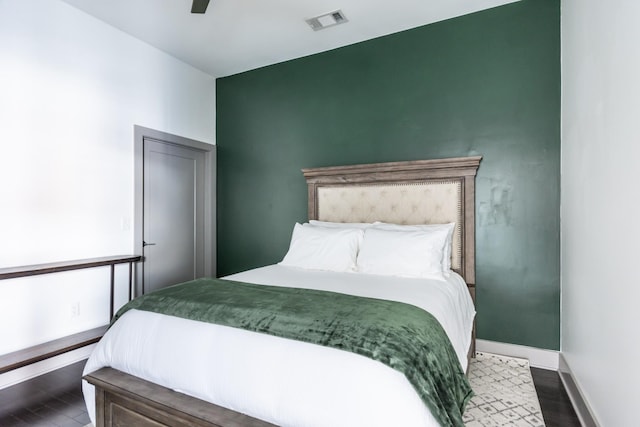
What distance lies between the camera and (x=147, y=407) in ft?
5.04

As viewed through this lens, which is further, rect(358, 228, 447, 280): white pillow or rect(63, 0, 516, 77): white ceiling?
rect(63, 0, 516, 77): white ceiling

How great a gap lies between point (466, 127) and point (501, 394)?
212 cm

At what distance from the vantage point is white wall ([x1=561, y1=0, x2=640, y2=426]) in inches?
54.1

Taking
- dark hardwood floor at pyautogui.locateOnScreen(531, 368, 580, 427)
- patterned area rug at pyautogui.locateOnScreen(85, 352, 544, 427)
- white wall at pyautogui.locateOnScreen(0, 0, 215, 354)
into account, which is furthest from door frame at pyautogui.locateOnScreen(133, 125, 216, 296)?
dark hardwood floor at pyautogui.locateOnScreen(531, 368, 580, 427)

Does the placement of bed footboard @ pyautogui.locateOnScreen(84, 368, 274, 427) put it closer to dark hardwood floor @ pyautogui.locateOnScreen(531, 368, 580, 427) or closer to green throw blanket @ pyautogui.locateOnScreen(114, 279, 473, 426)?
green throw blanket @ pyautogui.locateOnScreen(114, 279, 473, 426)

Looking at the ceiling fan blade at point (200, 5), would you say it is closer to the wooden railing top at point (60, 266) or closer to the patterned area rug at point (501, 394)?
the wooden railing top at point (60, 266)

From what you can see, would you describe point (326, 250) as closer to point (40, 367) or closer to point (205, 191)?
point (205, 191)

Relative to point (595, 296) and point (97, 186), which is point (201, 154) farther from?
point (595, 296)

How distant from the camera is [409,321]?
1.48 m

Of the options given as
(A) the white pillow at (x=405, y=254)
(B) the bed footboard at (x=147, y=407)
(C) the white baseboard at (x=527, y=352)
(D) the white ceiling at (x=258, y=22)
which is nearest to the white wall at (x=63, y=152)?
(D) the white ceiling at (x=258, y=22)

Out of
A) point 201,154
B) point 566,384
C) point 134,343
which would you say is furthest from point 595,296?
point 201,154

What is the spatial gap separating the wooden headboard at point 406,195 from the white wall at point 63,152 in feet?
6.27

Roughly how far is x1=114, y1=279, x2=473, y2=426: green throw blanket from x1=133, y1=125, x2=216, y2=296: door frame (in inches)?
69.5

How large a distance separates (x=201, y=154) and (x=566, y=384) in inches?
167
